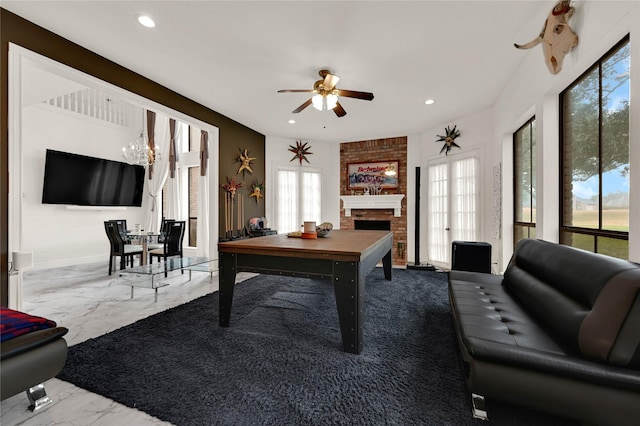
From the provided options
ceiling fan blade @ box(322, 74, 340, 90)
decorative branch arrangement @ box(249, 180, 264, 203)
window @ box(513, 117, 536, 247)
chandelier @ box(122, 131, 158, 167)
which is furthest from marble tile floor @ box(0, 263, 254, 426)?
window @ box(513, 117, 536, 247)

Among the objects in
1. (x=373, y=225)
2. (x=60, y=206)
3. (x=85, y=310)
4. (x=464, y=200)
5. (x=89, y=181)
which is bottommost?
(x=85, y=310)

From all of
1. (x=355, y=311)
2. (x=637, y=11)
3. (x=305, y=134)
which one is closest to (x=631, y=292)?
(x=355, y=311)

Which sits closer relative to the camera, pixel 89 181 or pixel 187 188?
pixel 89 181

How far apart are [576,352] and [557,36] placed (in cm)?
237

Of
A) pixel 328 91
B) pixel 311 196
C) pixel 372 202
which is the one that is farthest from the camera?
pixel 311 196

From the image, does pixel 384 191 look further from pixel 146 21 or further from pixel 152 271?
pixel 146 21

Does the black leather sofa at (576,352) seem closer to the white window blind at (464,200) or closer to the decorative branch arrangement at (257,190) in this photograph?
the white window blind at (464,200)

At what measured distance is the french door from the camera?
15.9 ft

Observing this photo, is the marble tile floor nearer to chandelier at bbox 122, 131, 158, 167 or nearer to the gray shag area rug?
the gray shag area rug

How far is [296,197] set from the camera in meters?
6.53

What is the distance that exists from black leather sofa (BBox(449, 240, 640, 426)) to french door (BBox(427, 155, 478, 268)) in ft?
11.7

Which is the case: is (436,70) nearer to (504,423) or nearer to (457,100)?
(457,100)

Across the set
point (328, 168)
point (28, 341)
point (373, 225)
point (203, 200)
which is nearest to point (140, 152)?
point (203, 200)

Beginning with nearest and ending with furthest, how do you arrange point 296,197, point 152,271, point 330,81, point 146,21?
point 146,21
point 330,81
point 152,271
point 296,197
